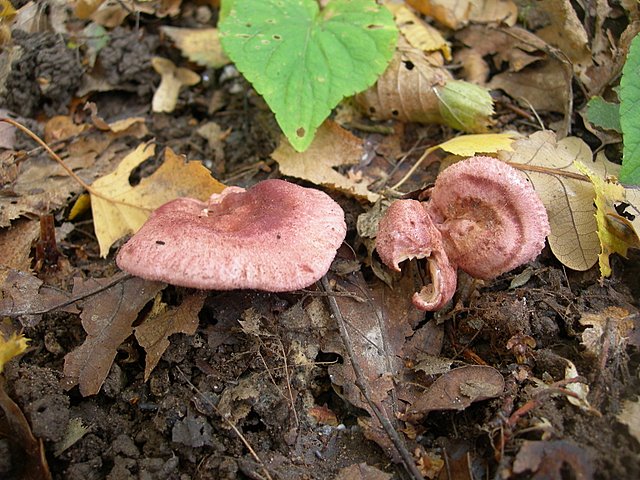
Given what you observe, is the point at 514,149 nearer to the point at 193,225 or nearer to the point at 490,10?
the point at 490,10

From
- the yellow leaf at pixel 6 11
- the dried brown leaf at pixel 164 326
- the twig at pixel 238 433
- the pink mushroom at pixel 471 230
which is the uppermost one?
the yellow leaf at pixel 6 11

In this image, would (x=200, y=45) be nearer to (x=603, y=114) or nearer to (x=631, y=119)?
(x=603, y=114)

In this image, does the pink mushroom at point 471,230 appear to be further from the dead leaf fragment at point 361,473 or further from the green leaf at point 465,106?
the green leaf at point 465,106

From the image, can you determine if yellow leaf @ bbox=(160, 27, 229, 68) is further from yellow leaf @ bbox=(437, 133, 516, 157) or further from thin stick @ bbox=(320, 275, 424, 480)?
thin stick @ bbox=(320, 275, 424, 480)

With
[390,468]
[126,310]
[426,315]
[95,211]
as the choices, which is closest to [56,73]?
[95,211]

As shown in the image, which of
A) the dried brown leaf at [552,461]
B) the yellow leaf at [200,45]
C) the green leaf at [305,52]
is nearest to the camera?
the dried brown leaf at [552,461]

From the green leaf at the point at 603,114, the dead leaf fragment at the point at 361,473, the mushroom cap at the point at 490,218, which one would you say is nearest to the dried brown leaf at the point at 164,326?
the dead leaf fragment at the point at 361,473
